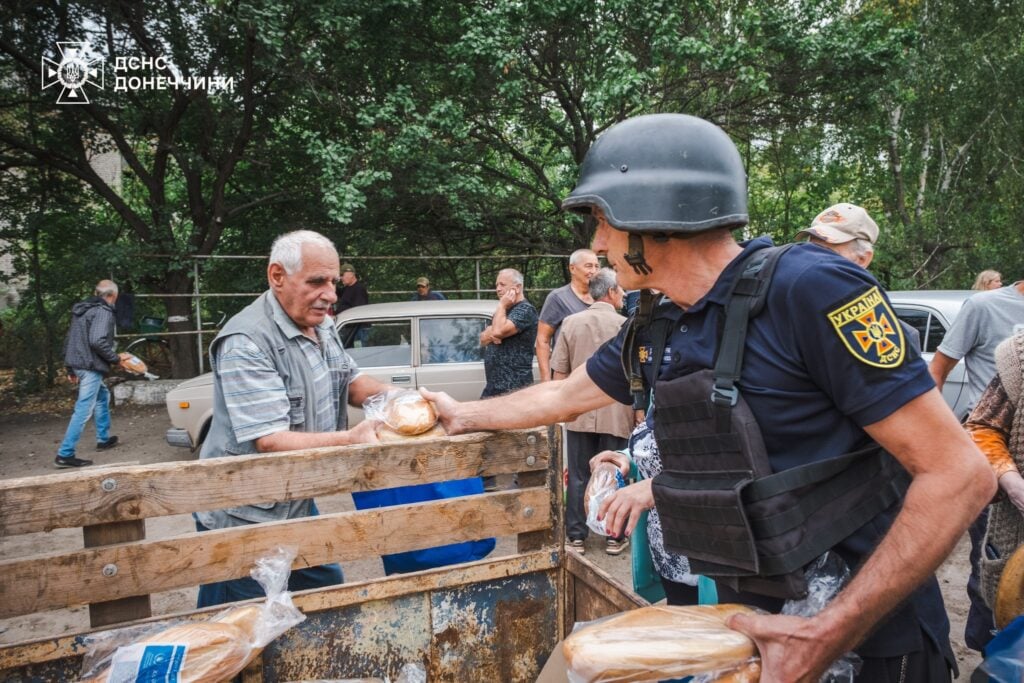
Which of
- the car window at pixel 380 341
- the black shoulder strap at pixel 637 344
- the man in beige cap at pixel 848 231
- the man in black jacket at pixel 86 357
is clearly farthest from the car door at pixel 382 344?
the black shoulder strap at pixel 637 344

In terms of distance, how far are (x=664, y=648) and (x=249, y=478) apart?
132 cm

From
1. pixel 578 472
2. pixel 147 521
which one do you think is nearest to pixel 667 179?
pixel 578 472

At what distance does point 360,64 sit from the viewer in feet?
33.7

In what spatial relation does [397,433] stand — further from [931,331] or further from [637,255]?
[931,331]

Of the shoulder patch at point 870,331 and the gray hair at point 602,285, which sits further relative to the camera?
the gray hair at point 602,285

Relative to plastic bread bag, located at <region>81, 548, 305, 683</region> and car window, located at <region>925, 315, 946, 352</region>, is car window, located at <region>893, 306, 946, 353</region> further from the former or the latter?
plastic bread bag, located at <region>81, 548, 305, 683</region>

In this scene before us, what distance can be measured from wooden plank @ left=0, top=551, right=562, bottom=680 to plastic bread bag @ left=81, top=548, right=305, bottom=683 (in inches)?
2.6

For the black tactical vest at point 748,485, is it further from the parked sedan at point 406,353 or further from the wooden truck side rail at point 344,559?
the parked sedan at point 406,353

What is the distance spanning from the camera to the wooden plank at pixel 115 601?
1880 millimetres

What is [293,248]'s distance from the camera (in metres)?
2.62

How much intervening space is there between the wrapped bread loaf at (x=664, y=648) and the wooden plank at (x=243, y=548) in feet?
2.77

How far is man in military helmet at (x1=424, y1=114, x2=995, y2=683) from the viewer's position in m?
1.18

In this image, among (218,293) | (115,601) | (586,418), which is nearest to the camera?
(115,601)

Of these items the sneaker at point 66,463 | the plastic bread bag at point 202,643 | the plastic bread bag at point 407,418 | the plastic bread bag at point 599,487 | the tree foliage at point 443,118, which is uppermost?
the tree foliage at point 443,118
